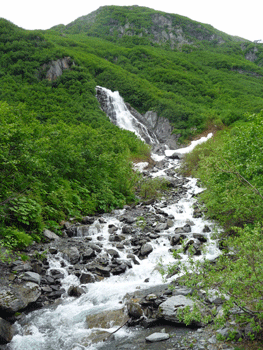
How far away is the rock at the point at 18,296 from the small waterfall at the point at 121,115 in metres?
37.8

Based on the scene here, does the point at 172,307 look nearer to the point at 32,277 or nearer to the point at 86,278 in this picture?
the point at 86,278

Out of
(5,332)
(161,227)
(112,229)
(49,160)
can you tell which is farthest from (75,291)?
(49,160)

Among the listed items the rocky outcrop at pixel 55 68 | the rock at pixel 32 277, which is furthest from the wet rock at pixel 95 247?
the rocky outcrop at pixel 55 68

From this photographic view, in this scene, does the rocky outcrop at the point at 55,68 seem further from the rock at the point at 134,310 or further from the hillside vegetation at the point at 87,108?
the rock at the point at 134,310

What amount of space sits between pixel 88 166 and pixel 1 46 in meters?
40.3

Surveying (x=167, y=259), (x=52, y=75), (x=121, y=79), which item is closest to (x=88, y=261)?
(x=167, y=259)

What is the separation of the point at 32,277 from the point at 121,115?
138 ft

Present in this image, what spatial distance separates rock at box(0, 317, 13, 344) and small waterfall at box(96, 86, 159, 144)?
39.1m

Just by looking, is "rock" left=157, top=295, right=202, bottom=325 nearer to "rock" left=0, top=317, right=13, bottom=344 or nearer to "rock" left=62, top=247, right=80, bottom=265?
"rock" left=0, top=317, right=13, bottom=344

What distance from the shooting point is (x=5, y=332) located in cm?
602

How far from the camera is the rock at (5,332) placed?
5.93 meters

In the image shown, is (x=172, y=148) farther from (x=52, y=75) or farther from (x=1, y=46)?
(x=1, y=46)

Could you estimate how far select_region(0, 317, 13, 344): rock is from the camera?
5.93 metres

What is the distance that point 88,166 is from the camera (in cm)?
1762
